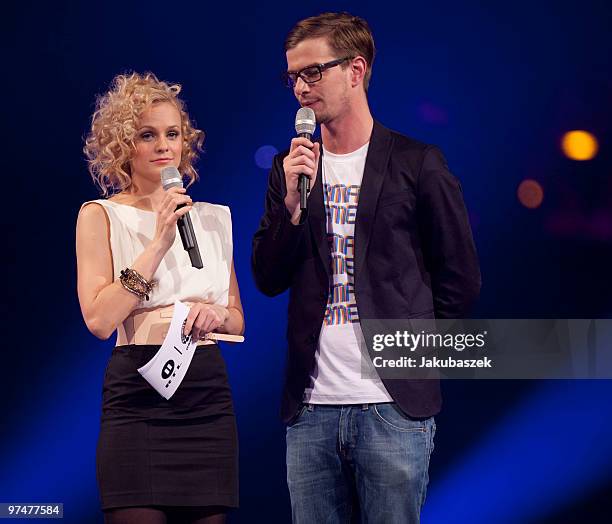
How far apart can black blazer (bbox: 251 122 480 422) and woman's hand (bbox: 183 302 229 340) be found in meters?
0.22

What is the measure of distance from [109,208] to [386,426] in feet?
3.45

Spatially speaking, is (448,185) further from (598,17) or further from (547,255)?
(598,17)

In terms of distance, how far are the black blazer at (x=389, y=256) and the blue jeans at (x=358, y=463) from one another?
0.06 metres

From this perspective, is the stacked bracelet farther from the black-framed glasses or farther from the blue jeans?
the black-framed glasses

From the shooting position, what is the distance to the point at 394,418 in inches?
85.9

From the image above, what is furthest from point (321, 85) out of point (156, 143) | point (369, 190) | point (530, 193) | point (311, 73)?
point (530, 193)

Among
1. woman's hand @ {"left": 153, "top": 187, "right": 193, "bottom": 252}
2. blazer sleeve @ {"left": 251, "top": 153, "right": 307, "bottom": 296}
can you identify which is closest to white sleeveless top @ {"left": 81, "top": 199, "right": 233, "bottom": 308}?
woman's hand @ {"left": 153, "top": 187, "right": 193, "bottom": 252}

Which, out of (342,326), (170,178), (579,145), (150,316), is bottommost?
(342,326)

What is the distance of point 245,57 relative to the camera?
12.7 ft

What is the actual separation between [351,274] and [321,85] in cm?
53

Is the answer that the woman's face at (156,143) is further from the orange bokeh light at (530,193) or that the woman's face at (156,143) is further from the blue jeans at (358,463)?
the orange bokeh light at (530,193)

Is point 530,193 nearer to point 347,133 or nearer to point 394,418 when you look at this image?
point 347,133

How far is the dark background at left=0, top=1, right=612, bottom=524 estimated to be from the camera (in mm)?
3658

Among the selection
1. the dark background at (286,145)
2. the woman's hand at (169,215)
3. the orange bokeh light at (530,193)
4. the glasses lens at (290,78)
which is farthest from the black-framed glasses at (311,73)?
the orange bokeh light at (530,193)
